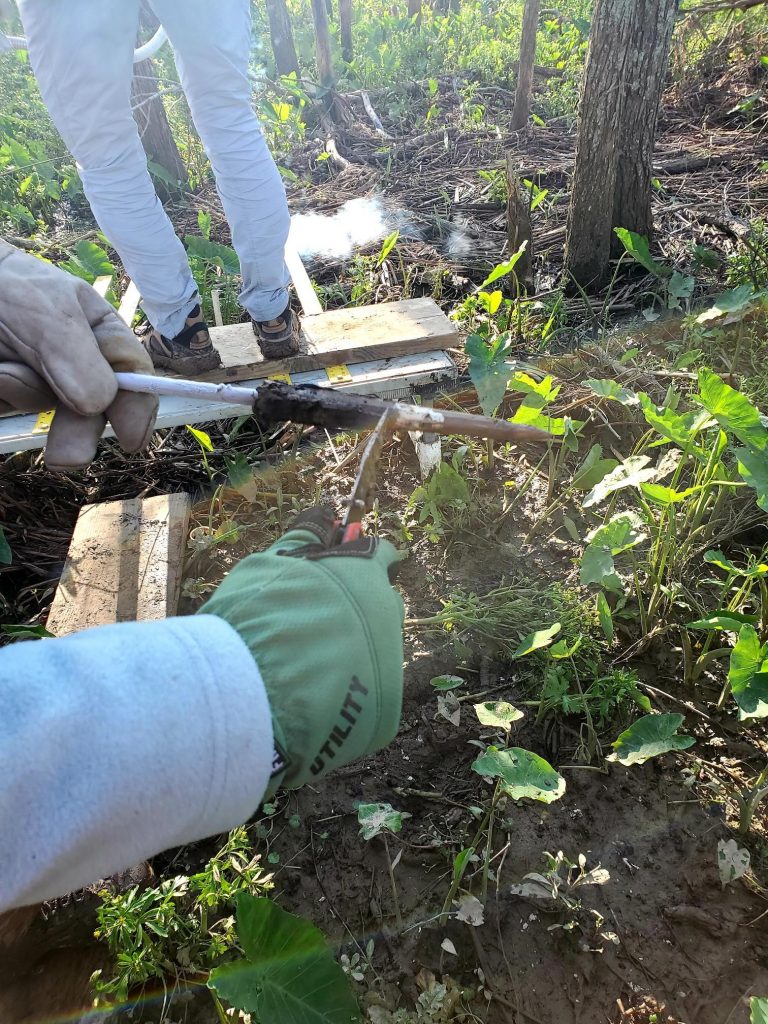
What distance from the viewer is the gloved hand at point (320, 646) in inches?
30.5

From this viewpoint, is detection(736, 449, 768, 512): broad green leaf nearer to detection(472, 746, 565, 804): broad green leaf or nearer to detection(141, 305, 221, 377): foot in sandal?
detection(472, 746, 565, 804): broad green leaf

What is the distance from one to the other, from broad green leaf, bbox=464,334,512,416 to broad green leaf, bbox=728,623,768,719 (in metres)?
0.89

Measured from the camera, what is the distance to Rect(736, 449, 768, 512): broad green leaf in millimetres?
1312

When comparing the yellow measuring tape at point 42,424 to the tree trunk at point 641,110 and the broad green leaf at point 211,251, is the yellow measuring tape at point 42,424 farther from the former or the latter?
the tree trunk at point 641,110

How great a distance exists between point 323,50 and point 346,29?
1587 mm

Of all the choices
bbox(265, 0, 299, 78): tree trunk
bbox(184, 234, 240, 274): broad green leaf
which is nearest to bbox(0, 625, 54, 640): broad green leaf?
bbox(184, 234, 240, 274): broad green leaf

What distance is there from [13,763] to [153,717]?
128 millimetres

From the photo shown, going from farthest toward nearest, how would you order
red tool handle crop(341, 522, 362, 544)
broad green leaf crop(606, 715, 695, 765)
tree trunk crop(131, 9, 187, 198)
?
tree trunk crop(131, 9, 187, 198) < broad green leaf crop(606, 715, 695, 765) < red tool handle crop(341, 522, 362, 544)

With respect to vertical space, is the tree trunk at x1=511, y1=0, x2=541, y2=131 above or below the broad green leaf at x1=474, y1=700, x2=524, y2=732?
above

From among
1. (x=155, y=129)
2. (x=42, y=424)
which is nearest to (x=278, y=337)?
(x=42, y=424)

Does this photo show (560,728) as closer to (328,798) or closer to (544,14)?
(328,798)

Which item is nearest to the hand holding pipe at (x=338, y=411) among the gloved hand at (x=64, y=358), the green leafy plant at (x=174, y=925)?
the gloved hand at (x=64, y=358)

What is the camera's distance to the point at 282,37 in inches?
237

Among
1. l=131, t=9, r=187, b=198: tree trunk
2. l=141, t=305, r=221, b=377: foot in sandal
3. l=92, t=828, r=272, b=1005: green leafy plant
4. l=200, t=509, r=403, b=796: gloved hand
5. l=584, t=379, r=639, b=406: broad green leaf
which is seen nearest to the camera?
l=200, t=509, r=403, b=796: gloved hand
